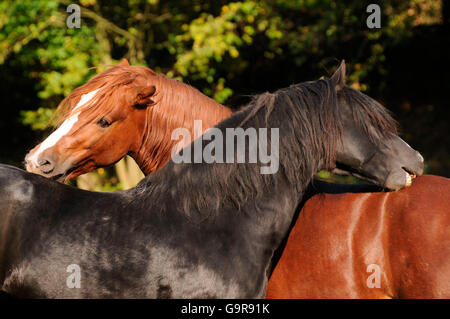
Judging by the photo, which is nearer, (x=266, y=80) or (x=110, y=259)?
(x=110, y=259)

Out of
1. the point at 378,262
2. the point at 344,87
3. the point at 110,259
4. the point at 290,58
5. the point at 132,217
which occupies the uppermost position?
the point at 290,58

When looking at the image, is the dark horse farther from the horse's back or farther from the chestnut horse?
the chestnut horse

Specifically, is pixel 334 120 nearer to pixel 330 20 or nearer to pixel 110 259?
pixel 110 259

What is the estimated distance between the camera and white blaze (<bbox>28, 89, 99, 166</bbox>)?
3.21 metres

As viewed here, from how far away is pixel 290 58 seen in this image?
11539 millimetres

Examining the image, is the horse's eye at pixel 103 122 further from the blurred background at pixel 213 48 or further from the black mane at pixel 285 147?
the blurred background at pixel 213 48

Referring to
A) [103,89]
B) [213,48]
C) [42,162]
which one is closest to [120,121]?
[103,89]

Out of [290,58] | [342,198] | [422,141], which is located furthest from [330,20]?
[342,198]

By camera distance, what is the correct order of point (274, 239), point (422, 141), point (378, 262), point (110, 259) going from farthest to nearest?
point (422, 141)
point (378, 262)
point (274, 239)
point (110, 259)

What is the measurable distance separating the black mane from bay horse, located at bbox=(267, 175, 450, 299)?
43 cm

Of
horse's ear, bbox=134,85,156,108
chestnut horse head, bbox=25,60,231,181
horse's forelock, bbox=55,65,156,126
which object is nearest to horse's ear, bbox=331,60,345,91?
chestnut horse head, bbox=25,60,231,181

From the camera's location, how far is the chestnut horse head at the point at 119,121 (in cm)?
332

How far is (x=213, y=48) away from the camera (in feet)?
24.5

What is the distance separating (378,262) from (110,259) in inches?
59.1
